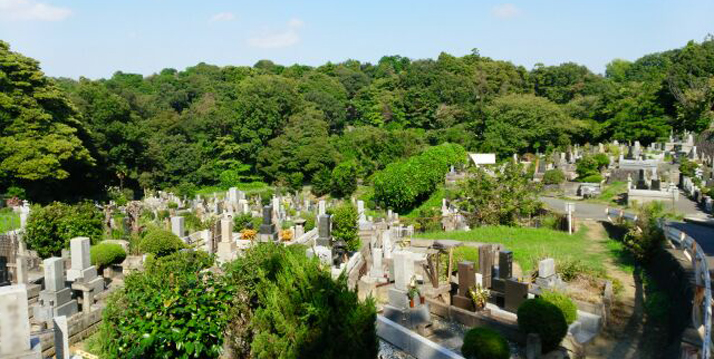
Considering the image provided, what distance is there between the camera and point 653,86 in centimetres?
4469

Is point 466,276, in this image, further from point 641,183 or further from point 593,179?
point 593,179

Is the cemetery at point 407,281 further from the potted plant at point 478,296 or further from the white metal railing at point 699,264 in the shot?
the white metal railing at point 699,264

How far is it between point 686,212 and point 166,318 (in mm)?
19439

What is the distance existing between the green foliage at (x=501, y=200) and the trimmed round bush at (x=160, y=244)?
411 inches

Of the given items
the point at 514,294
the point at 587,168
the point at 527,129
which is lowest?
the point at 514,294

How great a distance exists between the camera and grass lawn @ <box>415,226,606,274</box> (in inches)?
512

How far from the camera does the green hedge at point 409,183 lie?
2939 centimetres

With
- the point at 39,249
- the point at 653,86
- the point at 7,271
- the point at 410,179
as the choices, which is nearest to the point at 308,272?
the point at 7,271

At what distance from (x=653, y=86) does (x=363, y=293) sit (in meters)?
42.2

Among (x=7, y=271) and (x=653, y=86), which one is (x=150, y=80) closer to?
(x=653, y=86)

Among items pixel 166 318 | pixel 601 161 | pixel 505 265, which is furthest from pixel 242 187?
pixel 166 318

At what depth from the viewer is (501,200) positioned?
19.5m

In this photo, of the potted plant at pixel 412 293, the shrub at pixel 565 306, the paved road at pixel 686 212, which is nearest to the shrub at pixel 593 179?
the paved road at pixel 686 212

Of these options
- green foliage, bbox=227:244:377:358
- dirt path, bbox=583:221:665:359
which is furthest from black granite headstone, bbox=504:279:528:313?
green foliage, bbox=227:244:377:358
